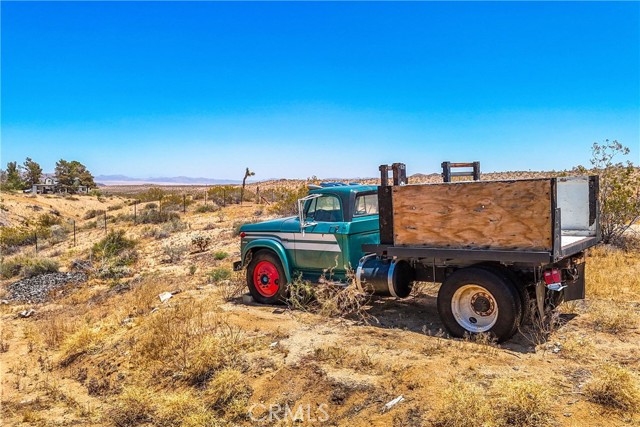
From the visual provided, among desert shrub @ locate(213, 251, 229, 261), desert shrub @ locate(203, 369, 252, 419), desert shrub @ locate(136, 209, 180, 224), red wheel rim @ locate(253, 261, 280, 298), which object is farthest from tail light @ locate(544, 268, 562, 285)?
desert shrub @ locate(136, 209, 180, 224)

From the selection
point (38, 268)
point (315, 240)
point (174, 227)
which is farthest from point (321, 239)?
point (174, 227)

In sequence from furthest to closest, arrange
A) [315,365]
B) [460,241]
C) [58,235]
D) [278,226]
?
1. [58,235]
2. [278,226]
3. [460,241]
4. [315,365]

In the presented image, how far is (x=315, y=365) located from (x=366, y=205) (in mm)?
3162

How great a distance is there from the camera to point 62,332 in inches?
335

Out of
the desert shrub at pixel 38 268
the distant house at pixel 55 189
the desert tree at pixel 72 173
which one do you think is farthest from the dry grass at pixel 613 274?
the desert tree at pixel 72 173

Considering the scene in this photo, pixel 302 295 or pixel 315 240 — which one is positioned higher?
pixel 315 240

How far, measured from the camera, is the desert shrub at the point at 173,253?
1614 cm

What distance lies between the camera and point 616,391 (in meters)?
4.50

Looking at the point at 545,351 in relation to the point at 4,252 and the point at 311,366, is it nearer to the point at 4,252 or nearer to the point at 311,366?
the point at 311,366

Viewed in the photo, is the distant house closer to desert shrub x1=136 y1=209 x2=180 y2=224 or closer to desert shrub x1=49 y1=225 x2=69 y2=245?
desert shrub x1=49 y1=225 x2=69 y2=245

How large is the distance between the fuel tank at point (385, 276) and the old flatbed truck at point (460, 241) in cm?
2

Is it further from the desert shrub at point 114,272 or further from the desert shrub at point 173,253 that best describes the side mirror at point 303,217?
the desert shrub at point 173,253

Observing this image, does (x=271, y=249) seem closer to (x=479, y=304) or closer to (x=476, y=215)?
(x=479, y=304)

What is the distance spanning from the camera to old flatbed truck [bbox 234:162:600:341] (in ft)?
19.0
